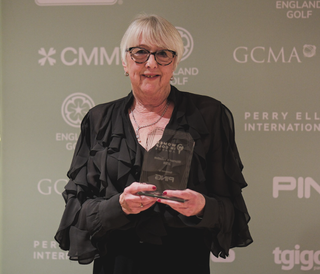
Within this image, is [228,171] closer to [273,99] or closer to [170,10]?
[273,99]

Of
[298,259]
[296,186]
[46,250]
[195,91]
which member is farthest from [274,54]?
[46,250]

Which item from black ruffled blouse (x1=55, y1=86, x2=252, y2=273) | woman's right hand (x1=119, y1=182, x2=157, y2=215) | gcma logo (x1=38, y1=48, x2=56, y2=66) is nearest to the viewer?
woman's right hand (x1=119, y1=182, x2=157, y2=215)

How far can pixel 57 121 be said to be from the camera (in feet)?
8.19

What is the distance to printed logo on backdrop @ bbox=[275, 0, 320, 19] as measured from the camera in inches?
93.4

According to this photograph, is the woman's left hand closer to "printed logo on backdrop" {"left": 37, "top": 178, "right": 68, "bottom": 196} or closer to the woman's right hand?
the woman's right hand

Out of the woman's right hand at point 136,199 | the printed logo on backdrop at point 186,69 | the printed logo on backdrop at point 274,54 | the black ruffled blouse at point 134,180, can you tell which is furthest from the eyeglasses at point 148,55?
the printed logo on backdrop at point 274,54

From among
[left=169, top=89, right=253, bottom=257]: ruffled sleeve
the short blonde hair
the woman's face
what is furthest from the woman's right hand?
the short blonde hair

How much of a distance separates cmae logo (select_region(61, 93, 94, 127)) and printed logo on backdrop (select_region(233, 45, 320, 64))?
3.54ft

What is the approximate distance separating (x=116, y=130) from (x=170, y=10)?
49.3 inches

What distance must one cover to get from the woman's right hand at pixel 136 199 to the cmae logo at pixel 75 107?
4.30 feet

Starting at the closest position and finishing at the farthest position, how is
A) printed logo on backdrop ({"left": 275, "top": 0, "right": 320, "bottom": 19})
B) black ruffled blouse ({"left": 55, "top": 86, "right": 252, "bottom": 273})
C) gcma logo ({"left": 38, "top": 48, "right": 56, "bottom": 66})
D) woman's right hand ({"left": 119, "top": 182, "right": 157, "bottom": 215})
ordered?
woman's right hand ({"left": 119, "top": 182, "right": 157, "bottom": 215})
black ruffled blouse ({"left": 55, "top": 86, "right": 252, "bottom": 273})
printed logo on backdrop ({"left": 275, "top": 0, "right": 320, "bottom": 19})
gcma logo ({"left": 38, "top": 48, "right": 56, "bottom": 66})

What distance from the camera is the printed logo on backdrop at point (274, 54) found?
7.82 ft

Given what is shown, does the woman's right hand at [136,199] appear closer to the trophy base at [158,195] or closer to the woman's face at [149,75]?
the trophy base at [158,195]

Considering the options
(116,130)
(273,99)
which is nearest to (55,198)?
(116,130)
